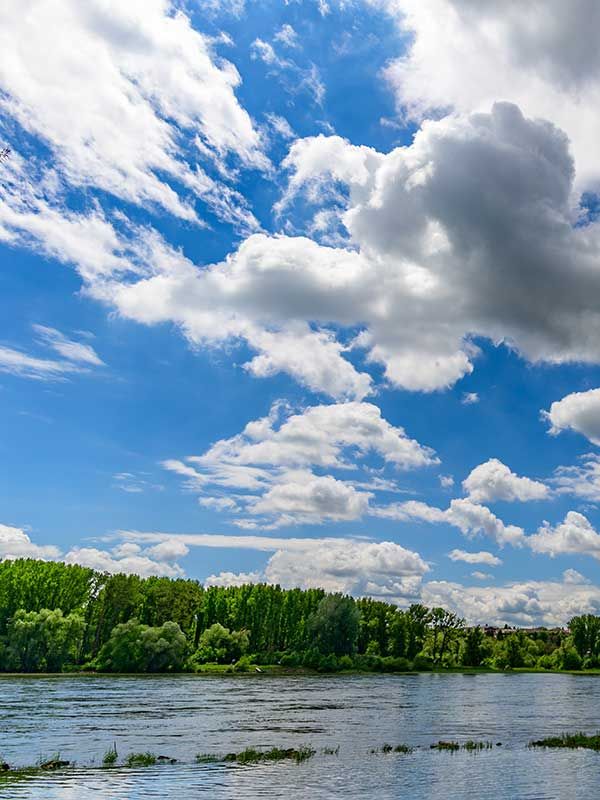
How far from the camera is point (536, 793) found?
37.6 metres

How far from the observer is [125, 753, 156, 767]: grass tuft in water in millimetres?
43406

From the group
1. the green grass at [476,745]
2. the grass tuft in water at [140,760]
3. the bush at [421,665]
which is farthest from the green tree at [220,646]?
the grass tuft in water at [140,760]

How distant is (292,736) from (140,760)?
17.8 metres

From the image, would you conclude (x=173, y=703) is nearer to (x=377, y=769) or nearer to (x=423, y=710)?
(x=423, y=710)

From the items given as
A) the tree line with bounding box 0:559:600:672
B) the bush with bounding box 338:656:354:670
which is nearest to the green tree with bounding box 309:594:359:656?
the tree line with bounding box 0:559:600:672

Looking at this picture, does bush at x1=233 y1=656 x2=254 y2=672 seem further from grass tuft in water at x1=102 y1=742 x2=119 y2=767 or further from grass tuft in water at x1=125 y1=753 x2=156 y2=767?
grass tuft in water at x1=125 y1=753 x2=156 y2=767

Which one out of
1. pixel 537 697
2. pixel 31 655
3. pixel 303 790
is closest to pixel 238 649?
pixel 31 655

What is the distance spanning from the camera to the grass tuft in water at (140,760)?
43406 mm

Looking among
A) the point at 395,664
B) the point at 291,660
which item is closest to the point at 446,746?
the point at 291,660

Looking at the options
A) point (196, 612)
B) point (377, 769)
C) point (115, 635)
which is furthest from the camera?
point (196, 612)

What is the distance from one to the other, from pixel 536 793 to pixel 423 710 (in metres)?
49.2

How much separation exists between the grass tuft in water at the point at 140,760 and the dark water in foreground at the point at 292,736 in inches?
66.6

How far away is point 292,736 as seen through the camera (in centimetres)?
5816

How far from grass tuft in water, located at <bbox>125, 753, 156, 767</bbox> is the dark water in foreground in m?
1.69
